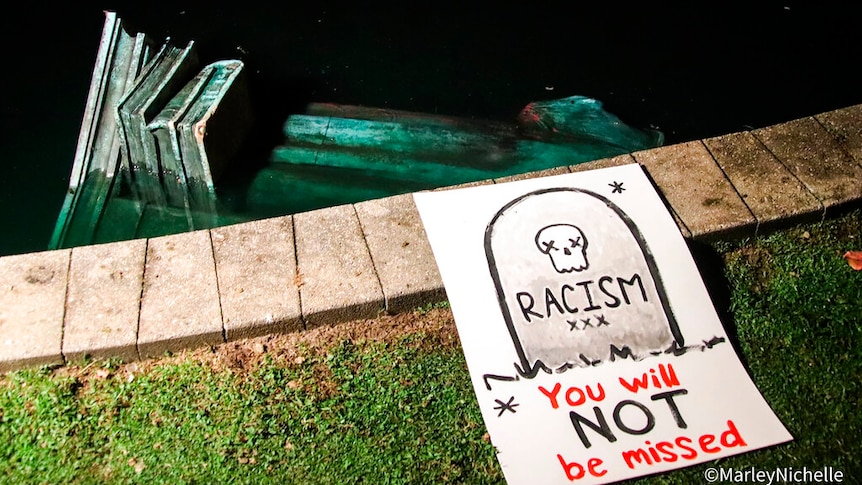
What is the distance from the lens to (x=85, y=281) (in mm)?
2301

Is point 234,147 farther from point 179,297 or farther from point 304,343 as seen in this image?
point 304,343

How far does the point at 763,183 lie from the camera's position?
2576 millimetres

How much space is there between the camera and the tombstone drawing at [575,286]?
218 centimetres

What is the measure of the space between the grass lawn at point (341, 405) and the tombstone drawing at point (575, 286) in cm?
22

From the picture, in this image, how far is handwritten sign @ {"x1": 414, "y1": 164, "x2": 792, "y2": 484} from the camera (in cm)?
201

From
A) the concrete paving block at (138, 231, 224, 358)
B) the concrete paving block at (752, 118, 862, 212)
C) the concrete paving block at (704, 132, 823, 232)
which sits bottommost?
the concrete paving block at (138, 231, 224, 358)

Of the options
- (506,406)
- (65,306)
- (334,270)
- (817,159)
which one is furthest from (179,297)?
(817,159)

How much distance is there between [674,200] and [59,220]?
246cm

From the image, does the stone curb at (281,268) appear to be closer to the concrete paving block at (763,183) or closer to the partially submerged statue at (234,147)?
the concrete paving block at (763,183)

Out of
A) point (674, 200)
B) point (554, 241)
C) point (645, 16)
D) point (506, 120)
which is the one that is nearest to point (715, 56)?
point (645, 16)

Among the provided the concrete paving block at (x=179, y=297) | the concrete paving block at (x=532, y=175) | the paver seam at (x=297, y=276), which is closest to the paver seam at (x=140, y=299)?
the concrete paving block at (x=179, y=297)

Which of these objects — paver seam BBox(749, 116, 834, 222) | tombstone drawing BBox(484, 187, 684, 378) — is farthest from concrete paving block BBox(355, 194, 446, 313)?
paver seam BBox(749, 116, 834, 222)

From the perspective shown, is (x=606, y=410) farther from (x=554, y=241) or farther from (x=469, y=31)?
(x=469, y=31)

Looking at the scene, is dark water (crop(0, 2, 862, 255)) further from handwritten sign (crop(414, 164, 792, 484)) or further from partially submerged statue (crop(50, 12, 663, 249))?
handwritten sign (crop(414, 164, 792, 484))
